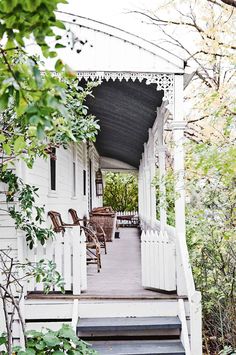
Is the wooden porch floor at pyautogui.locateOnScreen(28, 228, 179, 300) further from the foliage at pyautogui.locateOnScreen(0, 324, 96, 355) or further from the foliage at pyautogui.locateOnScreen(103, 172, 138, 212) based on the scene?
the foliage at pyautogui.locateOnScreen(103, 172, 138, 212)

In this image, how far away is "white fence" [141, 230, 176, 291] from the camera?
5.79m

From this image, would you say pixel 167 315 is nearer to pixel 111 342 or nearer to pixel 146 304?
pixel 146 304

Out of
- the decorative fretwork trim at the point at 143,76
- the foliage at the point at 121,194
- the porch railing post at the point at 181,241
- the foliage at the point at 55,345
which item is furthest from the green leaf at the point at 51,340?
the foliage at the point at 121,194

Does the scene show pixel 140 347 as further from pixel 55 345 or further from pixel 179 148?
pixel 179 148

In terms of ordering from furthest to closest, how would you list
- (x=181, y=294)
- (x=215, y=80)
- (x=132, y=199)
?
(x=132, y=199) < (x=215, y=80) < (x=181, y=294)

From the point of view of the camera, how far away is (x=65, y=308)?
18.4 feet

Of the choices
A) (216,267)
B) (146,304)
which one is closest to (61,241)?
(146,304)

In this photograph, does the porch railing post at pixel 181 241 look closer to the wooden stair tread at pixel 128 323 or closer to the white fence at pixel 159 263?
the white fence at pixel 159 263

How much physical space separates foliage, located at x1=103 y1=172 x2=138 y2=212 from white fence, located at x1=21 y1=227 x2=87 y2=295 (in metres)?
22.8

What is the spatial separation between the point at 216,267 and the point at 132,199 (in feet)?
75.1

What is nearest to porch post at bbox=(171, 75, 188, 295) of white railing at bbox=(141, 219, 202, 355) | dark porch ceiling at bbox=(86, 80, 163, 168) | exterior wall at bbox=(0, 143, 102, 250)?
white railing at bbox=(141, 219, 202, 355)

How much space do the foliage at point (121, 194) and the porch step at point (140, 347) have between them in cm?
2333

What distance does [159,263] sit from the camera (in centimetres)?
591

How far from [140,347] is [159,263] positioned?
118cm
